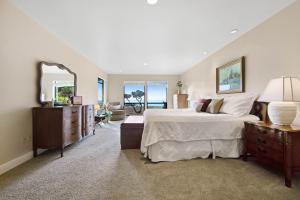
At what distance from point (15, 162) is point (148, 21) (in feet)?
10.1

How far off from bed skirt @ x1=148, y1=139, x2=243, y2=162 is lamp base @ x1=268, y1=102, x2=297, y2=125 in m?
0.81

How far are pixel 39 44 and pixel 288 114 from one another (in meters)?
4.04

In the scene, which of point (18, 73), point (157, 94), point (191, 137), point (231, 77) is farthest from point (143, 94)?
point (18, 73)

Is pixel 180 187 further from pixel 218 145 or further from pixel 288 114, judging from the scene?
pixel 288 114

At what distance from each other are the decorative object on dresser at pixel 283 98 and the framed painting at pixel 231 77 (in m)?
1.36

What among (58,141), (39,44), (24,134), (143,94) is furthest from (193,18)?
(143,94)

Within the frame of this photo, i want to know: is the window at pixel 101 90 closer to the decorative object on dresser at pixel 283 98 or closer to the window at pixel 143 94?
the window at pixel 143 94

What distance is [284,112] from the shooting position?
2.02 metres

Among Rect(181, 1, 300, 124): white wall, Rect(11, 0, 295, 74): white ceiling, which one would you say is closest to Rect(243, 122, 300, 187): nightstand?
Rect(181, 1, 300, 124): white wall

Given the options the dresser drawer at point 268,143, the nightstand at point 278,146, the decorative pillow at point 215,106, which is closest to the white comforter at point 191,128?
the nightstand at point 278,146

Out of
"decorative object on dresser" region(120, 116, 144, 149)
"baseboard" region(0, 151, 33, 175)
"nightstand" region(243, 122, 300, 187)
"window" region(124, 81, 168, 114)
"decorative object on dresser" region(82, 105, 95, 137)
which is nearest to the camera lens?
"nightstand" region(243, 122, 300, 187)

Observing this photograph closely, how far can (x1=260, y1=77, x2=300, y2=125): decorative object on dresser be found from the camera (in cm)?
190

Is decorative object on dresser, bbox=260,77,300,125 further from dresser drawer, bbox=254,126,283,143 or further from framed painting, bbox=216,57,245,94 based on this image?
framed painting, bbox=216,57,245,94

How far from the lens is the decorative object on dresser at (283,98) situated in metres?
1.90
